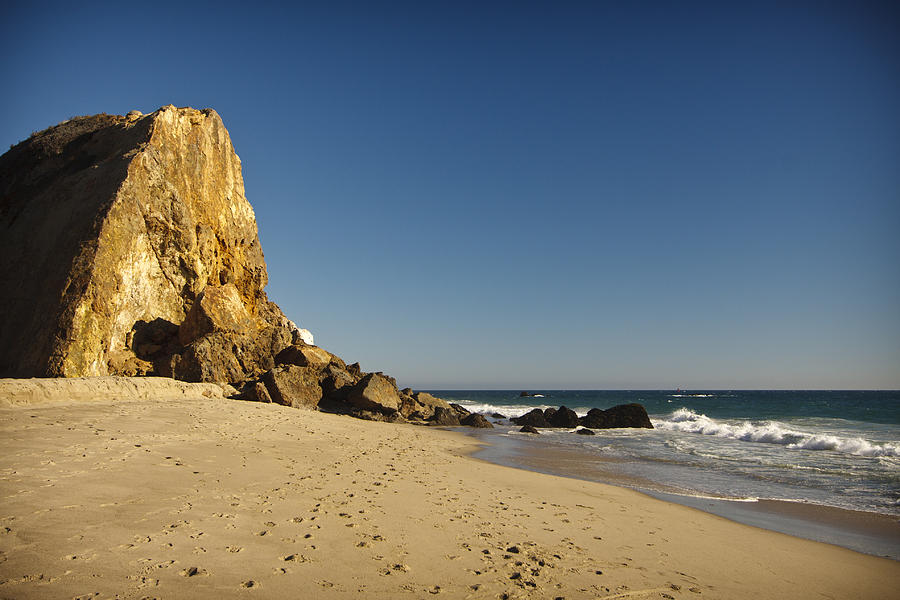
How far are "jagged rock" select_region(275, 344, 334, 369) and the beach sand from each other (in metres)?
12.0

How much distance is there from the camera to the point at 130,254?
18.0m

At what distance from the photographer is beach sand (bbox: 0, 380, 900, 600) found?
3.71 meters

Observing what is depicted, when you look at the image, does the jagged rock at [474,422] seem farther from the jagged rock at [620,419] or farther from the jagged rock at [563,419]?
the jagged rock at [620,419]

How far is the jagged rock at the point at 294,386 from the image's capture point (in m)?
18.5

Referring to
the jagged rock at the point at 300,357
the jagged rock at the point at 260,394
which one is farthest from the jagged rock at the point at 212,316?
the jagged rock at the point at 260,394

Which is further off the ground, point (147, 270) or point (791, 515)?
point (147, 270)

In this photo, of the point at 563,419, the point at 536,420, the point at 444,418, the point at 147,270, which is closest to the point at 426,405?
the point at 444,418

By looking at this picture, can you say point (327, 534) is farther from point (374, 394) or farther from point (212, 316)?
point (374, 394)

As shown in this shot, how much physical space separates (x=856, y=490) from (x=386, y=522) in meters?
11.0

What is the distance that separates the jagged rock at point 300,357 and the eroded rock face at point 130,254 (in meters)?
0.63

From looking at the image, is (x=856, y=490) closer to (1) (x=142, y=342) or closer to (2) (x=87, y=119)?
(1) (x=142, y=342)

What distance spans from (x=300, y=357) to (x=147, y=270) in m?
6.99

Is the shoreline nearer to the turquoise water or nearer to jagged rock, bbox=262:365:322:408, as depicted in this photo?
the turquoise water

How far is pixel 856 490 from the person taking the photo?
10.4 meters
